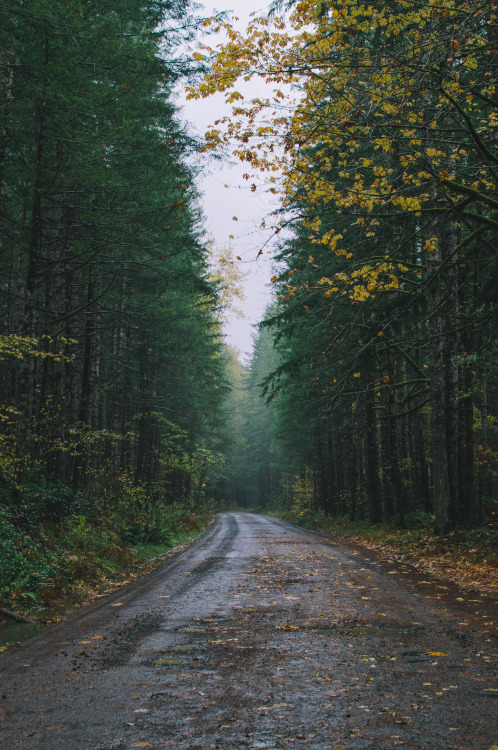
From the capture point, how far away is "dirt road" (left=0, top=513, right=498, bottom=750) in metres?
2.89

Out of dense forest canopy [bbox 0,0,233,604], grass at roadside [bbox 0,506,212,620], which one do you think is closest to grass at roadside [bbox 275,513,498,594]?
grass at roadside [bbox 0,506,212,620]

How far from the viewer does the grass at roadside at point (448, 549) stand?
832 cm

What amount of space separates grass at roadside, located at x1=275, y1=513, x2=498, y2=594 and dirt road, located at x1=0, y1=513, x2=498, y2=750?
56.3 inches

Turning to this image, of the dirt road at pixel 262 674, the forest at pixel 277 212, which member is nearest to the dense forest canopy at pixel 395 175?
the forest at pixel 277 212

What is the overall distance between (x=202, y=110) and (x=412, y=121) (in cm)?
311

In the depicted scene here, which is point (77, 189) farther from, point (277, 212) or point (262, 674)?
point (262, 674)

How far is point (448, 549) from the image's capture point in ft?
34.5

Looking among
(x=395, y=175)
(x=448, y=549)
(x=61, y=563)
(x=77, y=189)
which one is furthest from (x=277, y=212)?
(x=448, y=549)

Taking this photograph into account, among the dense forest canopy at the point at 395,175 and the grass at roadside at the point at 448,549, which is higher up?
the dense forest canopy at the point at 395,175

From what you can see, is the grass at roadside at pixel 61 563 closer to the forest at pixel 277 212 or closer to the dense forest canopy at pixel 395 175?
the forest at pixel 277 212

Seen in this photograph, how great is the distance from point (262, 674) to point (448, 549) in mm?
8041

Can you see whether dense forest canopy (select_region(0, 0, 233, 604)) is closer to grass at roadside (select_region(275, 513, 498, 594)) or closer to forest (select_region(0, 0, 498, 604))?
forest (select_region(0, 0, 498, 604))

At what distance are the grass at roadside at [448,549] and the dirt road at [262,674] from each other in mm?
1429

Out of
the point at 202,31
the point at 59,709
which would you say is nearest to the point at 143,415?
the point at 202,31
